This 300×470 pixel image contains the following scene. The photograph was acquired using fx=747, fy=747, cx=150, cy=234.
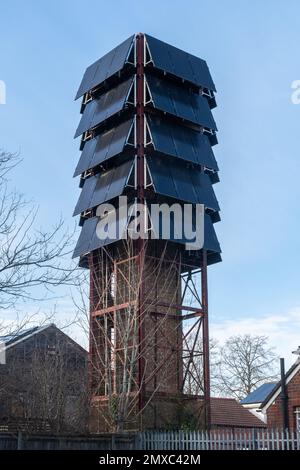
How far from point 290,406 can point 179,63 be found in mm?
15958

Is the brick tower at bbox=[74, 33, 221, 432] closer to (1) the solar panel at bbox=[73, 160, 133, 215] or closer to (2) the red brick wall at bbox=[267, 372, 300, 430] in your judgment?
(1) the solar panel at bbox=[73, 160, 133, 215]

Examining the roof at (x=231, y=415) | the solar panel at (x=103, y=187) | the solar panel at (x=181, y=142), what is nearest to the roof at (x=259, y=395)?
the roof at (x=231, y=415)

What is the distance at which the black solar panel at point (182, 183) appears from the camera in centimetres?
3120

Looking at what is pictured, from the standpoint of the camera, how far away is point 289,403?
30984mm

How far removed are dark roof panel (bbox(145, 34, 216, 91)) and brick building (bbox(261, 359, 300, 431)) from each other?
1359 cm

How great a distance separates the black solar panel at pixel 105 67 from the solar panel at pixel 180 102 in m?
1.55

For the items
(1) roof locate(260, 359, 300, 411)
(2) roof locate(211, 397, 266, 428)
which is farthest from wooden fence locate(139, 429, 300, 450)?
(2) roof locate(211, 397, 266, 428)

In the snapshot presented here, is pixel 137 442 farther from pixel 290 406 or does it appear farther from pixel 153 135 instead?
pixel 153 135

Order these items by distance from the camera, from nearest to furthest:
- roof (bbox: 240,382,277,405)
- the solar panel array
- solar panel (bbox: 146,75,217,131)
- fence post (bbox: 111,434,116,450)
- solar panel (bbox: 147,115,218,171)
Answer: fence post (bbox: 111,434,116,450) → the solar panel array → solar panel (bbox: 147,115,218,171) → solar panel (bbox: 146,75,217,131) → roof (bbox: 240,382,277,405)

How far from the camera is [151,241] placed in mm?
31703

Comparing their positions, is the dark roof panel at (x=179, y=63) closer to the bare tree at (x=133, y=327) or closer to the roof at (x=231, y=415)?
the bare tree at (x=133, y=327)

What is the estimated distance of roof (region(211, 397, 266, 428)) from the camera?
42.2 m

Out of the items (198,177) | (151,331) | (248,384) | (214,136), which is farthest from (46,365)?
(248,384)

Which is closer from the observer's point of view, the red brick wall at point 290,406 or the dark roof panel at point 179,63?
the red brick wall at point 290,406
